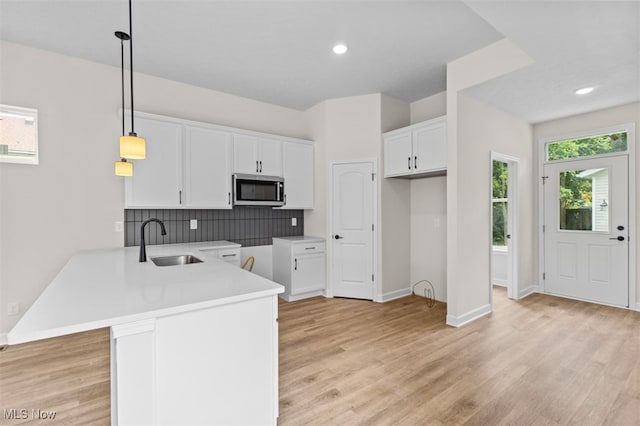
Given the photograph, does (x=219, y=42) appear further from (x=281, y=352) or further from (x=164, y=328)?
(x=281, y=352)

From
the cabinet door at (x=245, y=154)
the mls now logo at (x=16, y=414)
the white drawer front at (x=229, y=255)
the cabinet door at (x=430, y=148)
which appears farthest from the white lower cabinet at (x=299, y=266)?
the mls now logo at (x=16, y=414)

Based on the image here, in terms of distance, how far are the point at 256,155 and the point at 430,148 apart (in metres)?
2.27

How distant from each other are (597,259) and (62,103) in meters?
6.78

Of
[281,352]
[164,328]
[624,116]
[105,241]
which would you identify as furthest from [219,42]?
[624,116]

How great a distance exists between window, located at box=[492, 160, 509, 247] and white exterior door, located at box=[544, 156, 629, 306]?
53 centimetres

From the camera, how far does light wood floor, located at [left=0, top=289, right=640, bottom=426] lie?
1.89m

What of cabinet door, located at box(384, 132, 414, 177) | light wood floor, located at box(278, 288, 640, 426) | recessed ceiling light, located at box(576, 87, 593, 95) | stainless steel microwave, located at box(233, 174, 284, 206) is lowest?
light wood floor, located at box(278, 288, 640, 426)

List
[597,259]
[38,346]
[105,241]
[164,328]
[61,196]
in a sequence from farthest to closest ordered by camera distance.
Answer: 1. [597,259]
2. [105,241]
3. [61,196]
4. [38,346]
5. [164,328]

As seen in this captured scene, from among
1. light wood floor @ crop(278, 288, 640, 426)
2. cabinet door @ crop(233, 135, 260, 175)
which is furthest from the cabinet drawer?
cabinet door @ crop(233, 135, 260, 175)

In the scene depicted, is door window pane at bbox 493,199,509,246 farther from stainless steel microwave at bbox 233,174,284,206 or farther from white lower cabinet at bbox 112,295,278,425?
white lower cabinet at bbox 112,295,278,425

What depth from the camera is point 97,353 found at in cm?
270

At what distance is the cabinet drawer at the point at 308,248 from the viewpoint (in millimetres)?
4180

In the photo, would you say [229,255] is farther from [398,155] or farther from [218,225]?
[398,155]

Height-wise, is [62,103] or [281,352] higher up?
[62,103]
